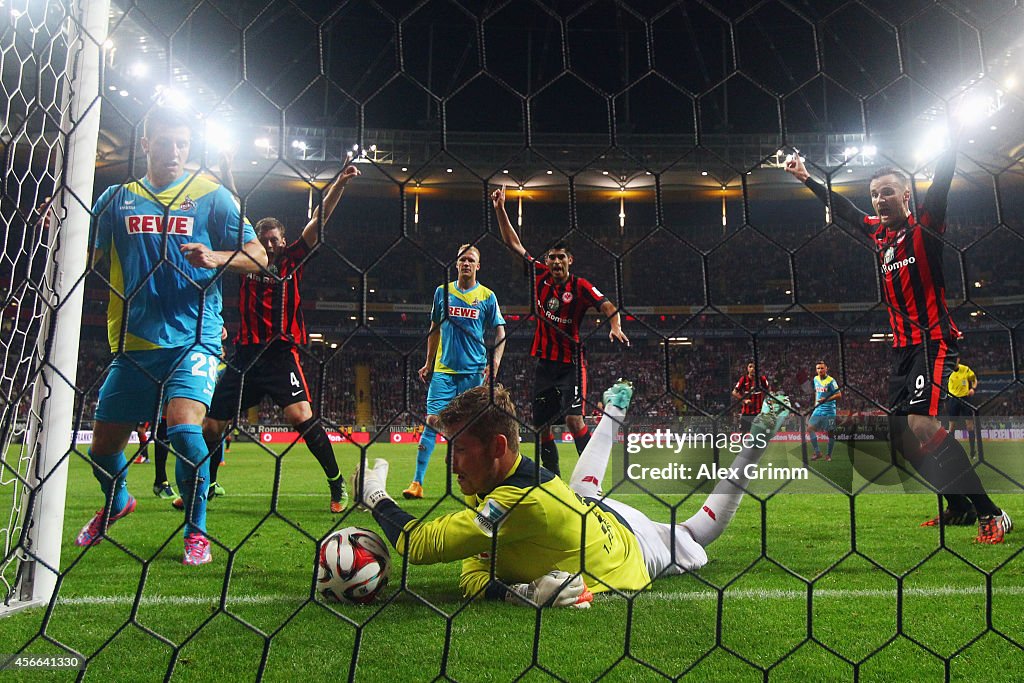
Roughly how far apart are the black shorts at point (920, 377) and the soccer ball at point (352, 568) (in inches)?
92.8

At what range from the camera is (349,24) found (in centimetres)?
1666

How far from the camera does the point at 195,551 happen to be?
111 inches

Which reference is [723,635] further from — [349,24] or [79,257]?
[349,24]

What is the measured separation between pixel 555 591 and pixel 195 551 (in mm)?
1552

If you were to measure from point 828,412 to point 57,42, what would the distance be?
34.4 feet

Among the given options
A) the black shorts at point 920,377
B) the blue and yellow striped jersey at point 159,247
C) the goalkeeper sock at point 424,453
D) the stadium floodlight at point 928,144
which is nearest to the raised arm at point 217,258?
the blue and yellow striped jersey at point 159,247

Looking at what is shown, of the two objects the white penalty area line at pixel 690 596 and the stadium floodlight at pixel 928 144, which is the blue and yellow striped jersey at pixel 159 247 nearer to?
the white penalty area line at pixel 690 596

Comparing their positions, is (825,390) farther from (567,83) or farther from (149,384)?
(567,83)

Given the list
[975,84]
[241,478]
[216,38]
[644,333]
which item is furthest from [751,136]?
[975,84]

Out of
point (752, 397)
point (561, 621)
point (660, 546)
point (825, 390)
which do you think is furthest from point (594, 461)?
point (825, 390)

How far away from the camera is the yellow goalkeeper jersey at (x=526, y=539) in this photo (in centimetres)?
196

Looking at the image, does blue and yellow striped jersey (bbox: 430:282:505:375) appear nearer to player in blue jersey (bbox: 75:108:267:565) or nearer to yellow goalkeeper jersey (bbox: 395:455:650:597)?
player in blue jersey (bbox: 75:108:267:565)

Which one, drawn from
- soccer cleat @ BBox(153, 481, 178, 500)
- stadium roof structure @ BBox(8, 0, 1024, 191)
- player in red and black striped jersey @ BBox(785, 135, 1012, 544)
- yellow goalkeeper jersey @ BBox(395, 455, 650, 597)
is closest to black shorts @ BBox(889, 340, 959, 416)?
player in red and black striped jersey @ BBox(785, 135, 1012, 544)

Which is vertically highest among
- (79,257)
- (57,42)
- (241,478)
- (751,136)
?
(751,136)
